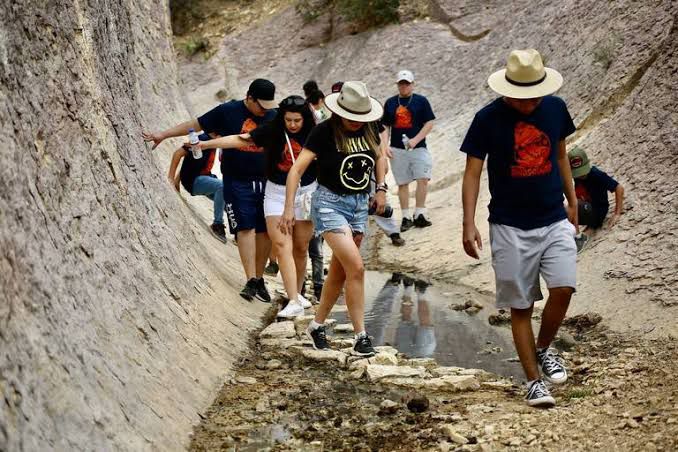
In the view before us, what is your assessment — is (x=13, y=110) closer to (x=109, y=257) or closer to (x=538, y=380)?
(x=109, y=257)

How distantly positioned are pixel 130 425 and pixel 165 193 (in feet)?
13.4

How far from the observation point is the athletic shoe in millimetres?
9477

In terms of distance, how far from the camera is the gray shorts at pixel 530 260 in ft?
20.0

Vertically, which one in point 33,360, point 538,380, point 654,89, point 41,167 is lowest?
point 654,89

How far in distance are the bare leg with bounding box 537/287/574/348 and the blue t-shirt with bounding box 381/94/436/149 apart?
7648mm

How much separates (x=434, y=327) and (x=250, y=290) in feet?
5.40

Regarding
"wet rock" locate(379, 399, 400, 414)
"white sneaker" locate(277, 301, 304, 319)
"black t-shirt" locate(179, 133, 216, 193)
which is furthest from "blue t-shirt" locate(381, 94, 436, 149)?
"wet rock" locate(379, 399, 400, 414)

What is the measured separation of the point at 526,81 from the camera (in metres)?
6.07

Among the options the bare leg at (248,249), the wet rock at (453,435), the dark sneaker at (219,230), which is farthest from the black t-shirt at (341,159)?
the dark sneaker at (219,230)

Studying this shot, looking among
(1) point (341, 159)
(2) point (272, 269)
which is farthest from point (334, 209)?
(2) point (272, 269)

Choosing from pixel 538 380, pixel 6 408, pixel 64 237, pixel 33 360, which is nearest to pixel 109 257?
pixel 64 237

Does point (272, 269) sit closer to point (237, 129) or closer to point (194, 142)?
point (237, 129)

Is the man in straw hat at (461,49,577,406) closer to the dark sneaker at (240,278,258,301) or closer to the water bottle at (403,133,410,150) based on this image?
the dark sneaker at (240,278,258,301)

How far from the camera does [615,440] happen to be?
499cm
